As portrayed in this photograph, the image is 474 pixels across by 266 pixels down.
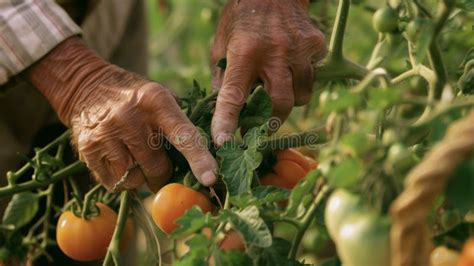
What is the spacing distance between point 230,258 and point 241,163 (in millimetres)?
206

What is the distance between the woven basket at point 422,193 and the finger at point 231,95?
0.62m

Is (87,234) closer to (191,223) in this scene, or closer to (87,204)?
(87,204)

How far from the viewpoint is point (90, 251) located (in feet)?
4.83

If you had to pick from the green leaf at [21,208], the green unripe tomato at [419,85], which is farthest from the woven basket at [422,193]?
the green leaf at [21,208]

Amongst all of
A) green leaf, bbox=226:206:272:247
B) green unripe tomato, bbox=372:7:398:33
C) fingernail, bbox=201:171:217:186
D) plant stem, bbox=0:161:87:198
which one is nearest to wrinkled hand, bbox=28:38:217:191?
fingernail, bbox=201:171:217:186

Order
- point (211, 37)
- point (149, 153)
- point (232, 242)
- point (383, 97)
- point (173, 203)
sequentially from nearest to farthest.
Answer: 1. point (383, 97)
2. point (232, 242)
3. point (173, 203)
4. point (149, 153)
5. point (211, 37)

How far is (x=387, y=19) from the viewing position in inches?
54.0

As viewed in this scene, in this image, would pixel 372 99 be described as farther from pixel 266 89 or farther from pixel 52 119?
pixel 52 119

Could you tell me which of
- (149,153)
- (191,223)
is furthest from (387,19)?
(191,223)

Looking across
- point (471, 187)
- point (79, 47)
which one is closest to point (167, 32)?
point (79, 47)

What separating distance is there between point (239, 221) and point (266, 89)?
48 cm

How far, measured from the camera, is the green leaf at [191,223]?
101 cm

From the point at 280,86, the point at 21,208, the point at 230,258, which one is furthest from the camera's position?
the point at 21,208

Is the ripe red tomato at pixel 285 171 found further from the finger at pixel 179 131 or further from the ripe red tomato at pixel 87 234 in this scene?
the ripe red tomato at pixel 87 234
